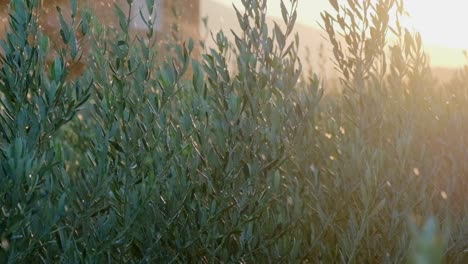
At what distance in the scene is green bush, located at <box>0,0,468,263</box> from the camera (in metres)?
2.33

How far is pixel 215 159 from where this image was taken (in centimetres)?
281

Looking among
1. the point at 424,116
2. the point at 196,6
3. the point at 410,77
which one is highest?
the point at 410,77

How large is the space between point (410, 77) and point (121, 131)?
167 cm

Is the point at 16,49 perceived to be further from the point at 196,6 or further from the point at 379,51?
the point at 196,6

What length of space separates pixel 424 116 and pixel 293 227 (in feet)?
4.32

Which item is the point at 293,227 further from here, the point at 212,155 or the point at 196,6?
the point at 196,6

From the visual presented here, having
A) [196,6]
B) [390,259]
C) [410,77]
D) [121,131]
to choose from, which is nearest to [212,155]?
[121,131]

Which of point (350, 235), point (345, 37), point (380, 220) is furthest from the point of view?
point (345, 37)

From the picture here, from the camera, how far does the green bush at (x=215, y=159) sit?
91.7 inches

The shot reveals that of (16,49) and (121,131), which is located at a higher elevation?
(16,49)

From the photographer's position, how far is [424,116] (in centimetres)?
397

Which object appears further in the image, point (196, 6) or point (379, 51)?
point (196, 6)

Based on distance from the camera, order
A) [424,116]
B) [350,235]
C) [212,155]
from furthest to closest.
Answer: [424,116] < [350,235] < [212,155]

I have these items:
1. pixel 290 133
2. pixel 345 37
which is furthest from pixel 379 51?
pixel 290 133
